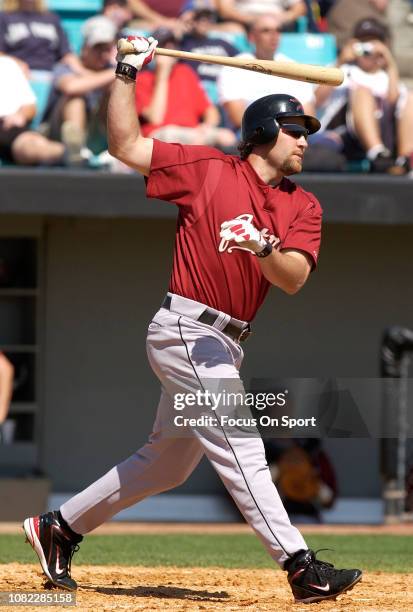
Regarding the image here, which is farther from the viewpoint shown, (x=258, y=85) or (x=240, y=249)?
(x=258, y=85)

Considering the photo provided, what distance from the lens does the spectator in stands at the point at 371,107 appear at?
878cm

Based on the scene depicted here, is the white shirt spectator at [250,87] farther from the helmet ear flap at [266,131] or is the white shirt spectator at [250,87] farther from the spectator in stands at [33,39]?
the helmet ear flap at [266,131]

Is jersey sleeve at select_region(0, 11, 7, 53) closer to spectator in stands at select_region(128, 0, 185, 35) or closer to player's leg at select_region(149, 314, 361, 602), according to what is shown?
spectator in stands at select_region(128, 0, 185, 35)

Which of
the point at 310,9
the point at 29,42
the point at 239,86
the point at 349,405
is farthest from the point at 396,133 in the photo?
the point at 349,405

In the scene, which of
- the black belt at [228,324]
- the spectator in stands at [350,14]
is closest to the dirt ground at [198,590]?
the black belt at [228,324]

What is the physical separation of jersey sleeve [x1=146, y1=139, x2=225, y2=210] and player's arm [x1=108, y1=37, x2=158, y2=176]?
5 centimetres

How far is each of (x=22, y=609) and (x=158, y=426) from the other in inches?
30.7

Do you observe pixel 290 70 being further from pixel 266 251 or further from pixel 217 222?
pixel 266 251

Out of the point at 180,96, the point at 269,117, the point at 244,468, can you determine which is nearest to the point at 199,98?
the point at 180,96

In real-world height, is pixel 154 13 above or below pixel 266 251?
above

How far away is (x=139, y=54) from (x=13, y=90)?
480 cm

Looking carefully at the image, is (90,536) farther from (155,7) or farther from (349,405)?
(155,7)

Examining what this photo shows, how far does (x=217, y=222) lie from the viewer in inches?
159

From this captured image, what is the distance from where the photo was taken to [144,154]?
4.04 meters
